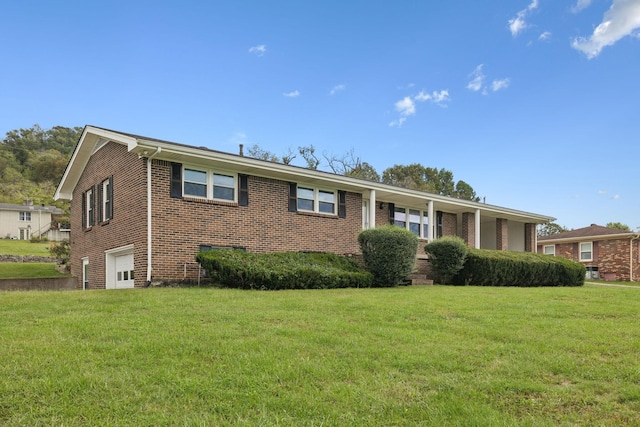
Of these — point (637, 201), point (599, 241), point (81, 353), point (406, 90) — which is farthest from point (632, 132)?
point (81, 353)

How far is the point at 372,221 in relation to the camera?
16.5 m

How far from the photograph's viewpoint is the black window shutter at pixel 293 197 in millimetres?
14789

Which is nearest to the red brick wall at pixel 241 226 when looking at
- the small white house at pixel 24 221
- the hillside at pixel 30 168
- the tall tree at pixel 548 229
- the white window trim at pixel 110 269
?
the white window trim at pixel 110 269

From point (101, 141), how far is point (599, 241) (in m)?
29.4

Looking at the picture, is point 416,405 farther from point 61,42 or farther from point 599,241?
point 599,241

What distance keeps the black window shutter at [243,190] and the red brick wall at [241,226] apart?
0.44 feet

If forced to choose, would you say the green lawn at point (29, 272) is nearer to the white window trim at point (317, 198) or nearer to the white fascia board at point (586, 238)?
the white window trim at point (317, 198)

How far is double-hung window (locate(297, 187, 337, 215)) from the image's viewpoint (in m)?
15.2

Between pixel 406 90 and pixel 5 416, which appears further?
pixel 406 90

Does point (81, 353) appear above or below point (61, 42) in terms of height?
below

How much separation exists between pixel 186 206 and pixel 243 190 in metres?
1.89

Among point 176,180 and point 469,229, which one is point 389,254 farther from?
point 469,229

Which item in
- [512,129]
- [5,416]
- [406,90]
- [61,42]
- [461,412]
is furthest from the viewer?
[406,90]

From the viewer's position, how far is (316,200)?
1558 cm
